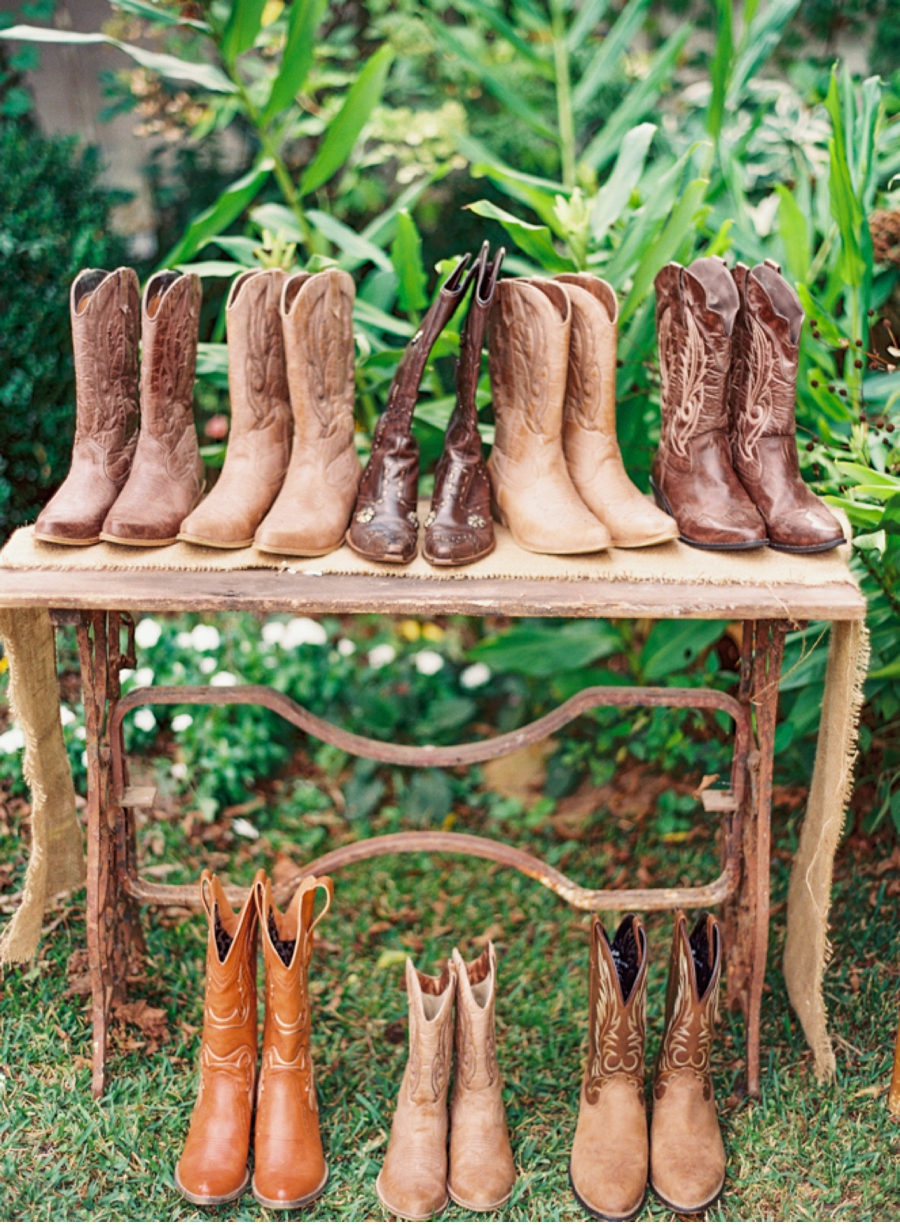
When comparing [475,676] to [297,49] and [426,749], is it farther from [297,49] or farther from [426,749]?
[297,49]

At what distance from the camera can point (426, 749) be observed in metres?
2.05

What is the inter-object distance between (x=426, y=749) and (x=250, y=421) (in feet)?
2.38

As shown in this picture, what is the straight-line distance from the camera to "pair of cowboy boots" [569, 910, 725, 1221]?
1792mm

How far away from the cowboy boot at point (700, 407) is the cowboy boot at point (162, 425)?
2.91ft

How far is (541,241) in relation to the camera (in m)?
2.20

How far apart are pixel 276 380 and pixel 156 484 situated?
303mm

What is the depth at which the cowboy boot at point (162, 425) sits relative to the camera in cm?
183

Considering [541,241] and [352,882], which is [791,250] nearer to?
[541,241]

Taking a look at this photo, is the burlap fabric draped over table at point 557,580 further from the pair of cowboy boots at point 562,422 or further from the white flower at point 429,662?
the white flower at point 429,662

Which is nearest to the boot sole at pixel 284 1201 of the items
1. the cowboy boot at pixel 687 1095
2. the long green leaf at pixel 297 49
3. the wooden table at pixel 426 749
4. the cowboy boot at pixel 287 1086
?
the cowboy boot at pixel 287 1086

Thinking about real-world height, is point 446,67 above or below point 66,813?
above

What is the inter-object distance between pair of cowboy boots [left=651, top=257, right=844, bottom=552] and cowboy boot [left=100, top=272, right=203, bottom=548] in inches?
35.0

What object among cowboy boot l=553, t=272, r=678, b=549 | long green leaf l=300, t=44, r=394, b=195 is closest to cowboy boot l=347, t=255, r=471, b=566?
cowboy boot l=553, t=272, r=678, b=549

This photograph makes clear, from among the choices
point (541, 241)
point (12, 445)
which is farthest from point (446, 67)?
point (12, 445)
